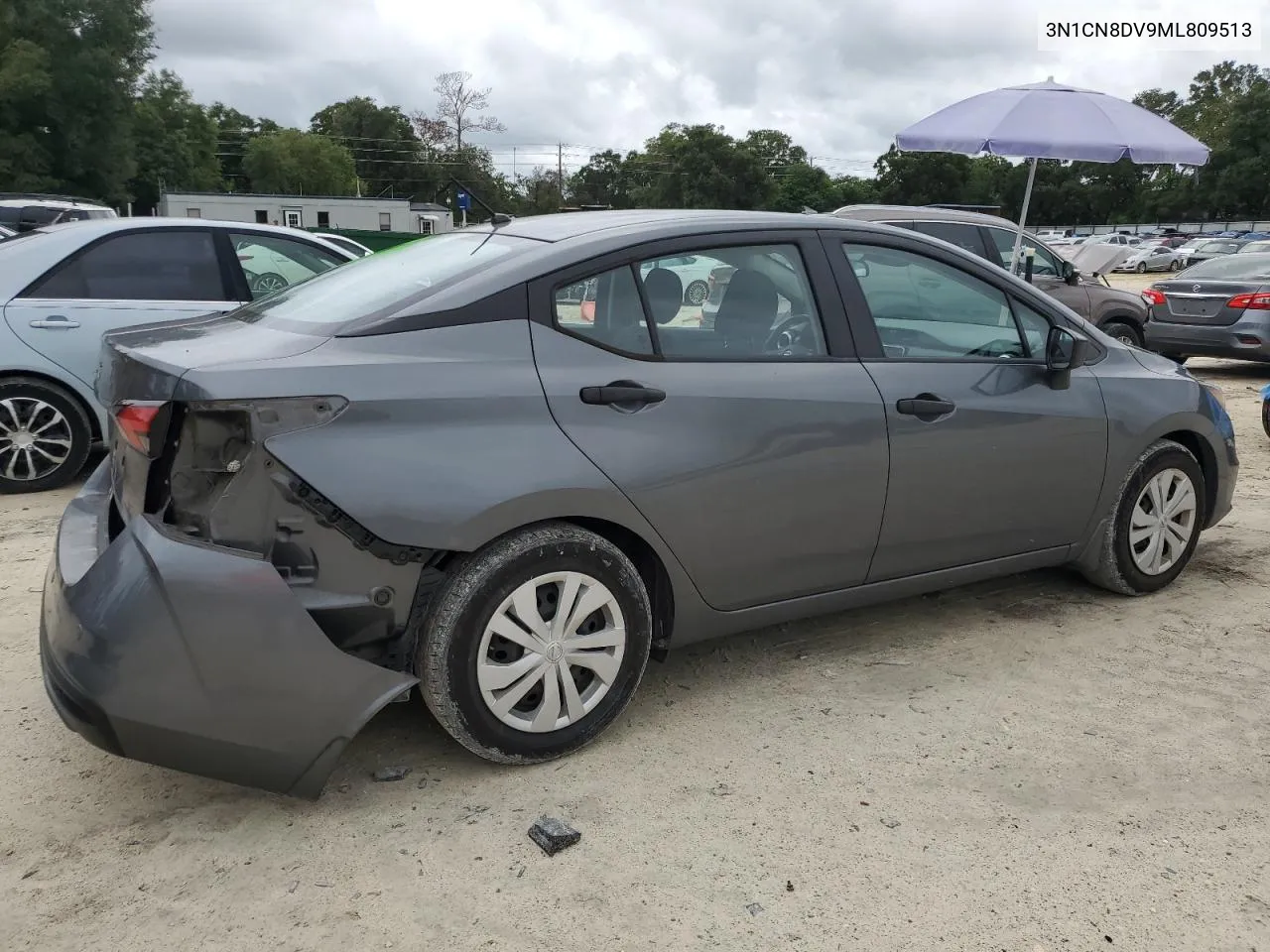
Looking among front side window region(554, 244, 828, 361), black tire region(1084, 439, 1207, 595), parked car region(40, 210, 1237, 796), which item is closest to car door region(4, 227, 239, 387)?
parked car region(40, 210, 1237, 796)

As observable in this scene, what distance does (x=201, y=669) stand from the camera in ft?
8.05

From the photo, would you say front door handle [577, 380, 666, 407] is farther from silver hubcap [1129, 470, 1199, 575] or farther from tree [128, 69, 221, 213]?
tree [128, 69, 221, 213]

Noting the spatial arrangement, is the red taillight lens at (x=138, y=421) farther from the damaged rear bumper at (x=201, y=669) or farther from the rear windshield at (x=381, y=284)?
the rear windshield at (x=381, y=284)

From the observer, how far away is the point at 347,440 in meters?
2.56

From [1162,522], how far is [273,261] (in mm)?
5089

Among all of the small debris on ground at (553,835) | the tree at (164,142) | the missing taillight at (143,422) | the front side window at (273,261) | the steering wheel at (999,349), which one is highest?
the tree at (164,142)

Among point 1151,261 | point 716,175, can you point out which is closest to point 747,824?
point 1151,261

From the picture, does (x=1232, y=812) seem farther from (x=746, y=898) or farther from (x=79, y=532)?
(x=79, y=532)

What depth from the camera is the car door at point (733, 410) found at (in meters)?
2.95

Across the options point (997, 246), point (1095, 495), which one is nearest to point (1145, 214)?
point (997, 246)

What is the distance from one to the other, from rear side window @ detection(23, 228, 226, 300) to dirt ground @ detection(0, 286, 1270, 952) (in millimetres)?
2644

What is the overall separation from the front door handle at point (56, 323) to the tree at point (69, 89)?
47.5m

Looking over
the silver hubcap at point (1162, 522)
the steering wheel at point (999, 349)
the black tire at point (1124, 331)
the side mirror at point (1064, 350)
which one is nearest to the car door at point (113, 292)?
the steering wheel at point (999, 349)

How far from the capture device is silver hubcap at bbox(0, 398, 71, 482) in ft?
18.6
